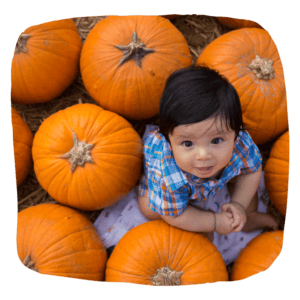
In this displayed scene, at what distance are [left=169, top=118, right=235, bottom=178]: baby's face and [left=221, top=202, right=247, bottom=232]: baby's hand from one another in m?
0.33

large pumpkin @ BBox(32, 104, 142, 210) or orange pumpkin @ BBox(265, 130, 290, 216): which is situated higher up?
large pumpkin @ BBox(32, 104, 142, 210)

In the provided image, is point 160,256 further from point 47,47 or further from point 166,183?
point 47,47

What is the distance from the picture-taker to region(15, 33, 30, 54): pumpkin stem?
54.6 inches

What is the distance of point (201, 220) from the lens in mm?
1423

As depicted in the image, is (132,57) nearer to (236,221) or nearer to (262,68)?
(262,68)

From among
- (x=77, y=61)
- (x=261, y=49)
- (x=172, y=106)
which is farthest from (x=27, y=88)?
(x=261, y=49)

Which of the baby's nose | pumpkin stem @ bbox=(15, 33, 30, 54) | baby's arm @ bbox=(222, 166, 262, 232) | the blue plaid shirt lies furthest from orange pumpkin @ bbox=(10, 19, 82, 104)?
baby's arm @ bbox=(222, 166, 262, 232)

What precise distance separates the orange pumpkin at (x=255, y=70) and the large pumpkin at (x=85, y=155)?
505mm

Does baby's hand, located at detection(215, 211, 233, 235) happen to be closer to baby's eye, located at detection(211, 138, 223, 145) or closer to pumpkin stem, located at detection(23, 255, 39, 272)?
baby's eye, located at detection(211, 138, 223, 145)

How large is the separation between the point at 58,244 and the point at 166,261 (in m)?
0.45

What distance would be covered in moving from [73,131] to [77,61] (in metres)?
0.38

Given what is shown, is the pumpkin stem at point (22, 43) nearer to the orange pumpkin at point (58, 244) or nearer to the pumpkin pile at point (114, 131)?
the pumpkin pile at point (114, 131)

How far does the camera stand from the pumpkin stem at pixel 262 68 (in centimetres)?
140

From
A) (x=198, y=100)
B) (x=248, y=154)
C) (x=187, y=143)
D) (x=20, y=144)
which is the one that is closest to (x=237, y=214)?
(x=248, y=154)
